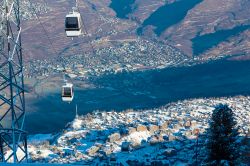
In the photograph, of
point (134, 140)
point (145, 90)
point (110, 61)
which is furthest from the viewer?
point (110, 61)

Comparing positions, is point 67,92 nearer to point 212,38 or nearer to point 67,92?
point 67,92

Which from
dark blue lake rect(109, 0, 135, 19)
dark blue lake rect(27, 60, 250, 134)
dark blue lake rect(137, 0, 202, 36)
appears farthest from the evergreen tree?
dark blue lake rect(109, 0, 135, 19)

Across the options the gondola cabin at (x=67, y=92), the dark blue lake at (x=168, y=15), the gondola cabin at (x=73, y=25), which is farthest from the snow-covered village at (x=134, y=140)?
the dark blue lake at (x=168, y=15)

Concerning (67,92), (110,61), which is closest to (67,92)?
(67,92)

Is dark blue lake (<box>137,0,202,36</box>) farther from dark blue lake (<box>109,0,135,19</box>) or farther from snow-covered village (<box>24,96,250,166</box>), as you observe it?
snow-covered village (<box>24,96,250,166</box>)

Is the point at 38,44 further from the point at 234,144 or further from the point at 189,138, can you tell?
the point at 234,144

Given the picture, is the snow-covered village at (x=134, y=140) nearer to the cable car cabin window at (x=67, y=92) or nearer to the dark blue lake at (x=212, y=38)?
the cable car cabin window at (x=67, y=92)

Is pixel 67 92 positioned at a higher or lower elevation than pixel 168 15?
lower
